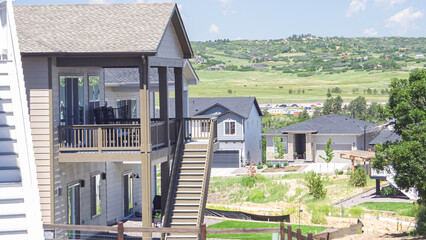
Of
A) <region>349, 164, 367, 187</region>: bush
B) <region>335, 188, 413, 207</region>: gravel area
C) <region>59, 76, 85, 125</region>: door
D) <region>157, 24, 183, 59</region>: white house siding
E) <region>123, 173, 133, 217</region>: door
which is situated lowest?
<region>335, 188, 413, 207</region>: gravel area

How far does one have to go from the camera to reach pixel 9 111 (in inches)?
389

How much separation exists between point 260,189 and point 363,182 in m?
5.91

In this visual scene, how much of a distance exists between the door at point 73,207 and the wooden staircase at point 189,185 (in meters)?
2.69

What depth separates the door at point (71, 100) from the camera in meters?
20.7

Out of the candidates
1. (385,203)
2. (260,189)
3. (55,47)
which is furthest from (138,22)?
(260,189)

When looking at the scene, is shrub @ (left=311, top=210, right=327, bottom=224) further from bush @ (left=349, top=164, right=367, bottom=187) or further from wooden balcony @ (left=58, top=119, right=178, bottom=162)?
bush @ (left=349, top=164, right=367, bottom=187)

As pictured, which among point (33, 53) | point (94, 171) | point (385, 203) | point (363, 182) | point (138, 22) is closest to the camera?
point (33, 53)

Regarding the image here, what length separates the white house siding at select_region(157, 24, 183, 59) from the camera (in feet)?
70.2

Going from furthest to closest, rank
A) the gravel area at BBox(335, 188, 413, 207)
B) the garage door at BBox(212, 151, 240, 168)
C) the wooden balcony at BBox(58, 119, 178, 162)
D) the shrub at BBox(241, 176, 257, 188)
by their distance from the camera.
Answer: the garage door at BBox(212, 151, 240, 168) < the shrub at BBox(241, 176, 257, 188) < the gravel area at BBox(335, 188, 413, 207) < the wooden balcony at BBox(58, 119, 178, 162)

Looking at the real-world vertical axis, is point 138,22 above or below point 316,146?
above

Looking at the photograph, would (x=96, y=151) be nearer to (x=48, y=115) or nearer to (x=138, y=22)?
(x=48, y=115)

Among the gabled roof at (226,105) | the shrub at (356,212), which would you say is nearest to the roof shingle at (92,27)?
the shrub at (356,212)

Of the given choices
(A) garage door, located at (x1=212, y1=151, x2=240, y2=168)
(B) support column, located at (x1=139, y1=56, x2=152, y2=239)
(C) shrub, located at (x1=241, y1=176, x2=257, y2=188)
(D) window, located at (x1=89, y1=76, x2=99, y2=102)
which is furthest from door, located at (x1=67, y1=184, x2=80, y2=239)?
(A) garage door, located at (x1=212, y1=151, x2=240, y2=168)

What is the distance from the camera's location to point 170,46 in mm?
22453
